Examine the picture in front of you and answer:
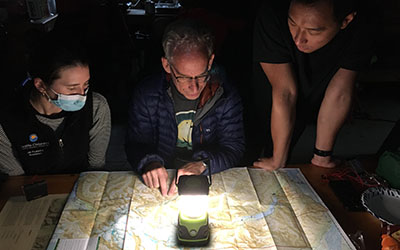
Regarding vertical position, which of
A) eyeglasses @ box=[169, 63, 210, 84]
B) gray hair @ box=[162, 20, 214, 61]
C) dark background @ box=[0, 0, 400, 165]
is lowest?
dark background @ box=[0, 0, 400, 165]

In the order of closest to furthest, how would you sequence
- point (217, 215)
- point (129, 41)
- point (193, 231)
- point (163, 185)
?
1. point (193, 231)
2. point (217, 215)
3. point (163, 185)
4. point (129, 41)

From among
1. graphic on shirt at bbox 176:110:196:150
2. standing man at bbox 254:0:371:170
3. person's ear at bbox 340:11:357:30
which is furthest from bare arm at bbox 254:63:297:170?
graphic on shirt at bbox 176:110:196:150

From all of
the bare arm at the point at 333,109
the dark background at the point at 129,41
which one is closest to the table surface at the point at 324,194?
the bare arm at the point at 333,109

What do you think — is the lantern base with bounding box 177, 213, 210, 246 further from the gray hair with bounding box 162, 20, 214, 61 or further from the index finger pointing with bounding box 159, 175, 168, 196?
the gray hair with bounding box 162, 20, 214, 61

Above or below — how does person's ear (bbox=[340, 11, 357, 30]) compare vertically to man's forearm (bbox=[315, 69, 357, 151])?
above

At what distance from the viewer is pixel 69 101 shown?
1712 mm

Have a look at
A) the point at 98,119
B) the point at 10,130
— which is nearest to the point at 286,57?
the point at 98,119

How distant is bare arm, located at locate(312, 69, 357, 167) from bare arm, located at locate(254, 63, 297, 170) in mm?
177

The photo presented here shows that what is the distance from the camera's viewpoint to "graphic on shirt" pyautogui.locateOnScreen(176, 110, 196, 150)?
74.9 inches

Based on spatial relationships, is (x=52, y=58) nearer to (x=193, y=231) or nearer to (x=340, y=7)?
(x=193, y=231)

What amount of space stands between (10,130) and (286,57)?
1501mm

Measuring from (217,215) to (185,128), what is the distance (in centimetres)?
64

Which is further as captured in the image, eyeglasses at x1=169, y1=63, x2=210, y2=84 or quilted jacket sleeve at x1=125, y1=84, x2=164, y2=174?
quilted jacket sleeve at x1=125, y1=84, x2=164, y2=174

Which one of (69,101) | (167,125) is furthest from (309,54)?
(69,101)
